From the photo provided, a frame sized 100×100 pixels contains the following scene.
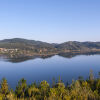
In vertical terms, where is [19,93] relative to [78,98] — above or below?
below

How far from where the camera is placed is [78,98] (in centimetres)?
1107

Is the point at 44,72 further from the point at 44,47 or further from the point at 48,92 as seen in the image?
the point at 44,47

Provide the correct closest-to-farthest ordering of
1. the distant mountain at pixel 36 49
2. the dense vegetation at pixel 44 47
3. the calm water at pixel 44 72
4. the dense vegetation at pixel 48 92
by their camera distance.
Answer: the dense vegetation at pixel 48 92 < the calm water at pixel 44 72 < the distant mountain at pixel 36 49 < the dense vegetation at pixel 44 47

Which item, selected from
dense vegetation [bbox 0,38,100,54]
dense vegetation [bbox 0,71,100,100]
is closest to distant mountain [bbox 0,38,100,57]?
dense vegetation [bbox 0,38,100,54]

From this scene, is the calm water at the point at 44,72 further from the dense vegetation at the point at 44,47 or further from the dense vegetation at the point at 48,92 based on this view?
the dense vegetation at the point at 44,47

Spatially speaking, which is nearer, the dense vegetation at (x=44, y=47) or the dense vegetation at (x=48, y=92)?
the dense vegetation at (x=48, y=92)

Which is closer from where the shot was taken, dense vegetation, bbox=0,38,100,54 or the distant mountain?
the distant mountain

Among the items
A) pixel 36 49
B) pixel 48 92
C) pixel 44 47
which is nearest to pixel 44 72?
pixel 48 92

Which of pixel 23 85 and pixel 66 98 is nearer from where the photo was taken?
pixel 66 98

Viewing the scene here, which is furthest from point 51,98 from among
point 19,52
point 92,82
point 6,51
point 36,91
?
point 6,51

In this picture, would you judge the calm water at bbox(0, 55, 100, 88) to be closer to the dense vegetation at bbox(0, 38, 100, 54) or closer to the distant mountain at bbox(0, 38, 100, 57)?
the distant mountain at bbox(0, 38, 100, 57)

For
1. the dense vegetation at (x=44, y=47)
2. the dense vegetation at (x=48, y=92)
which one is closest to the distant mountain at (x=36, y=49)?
the dense vegetation at (x=44, y=47)

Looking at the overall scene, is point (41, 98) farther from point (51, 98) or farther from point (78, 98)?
point (78, 98)

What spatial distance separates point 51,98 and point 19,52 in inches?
3324
